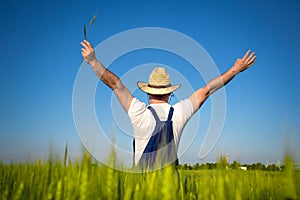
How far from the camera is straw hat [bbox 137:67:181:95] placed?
5.70 m

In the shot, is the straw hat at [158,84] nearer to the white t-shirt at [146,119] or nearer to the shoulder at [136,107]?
the white t-shirt at [146,119]

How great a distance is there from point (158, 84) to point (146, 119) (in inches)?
33.5

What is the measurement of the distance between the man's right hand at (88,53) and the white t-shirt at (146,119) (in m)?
0.86

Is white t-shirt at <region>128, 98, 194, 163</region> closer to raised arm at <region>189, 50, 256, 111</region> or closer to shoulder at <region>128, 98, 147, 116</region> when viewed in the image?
shoulder at <region>128, 98, 147, 116</region>

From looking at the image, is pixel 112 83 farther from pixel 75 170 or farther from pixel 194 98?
pixel 75 170

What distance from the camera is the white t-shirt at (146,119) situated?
5281mm

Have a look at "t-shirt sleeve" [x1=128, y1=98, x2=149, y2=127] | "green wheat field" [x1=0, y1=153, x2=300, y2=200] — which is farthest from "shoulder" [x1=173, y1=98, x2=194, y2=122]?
"green wheat field" [x1=0, y1=153, x2=300, y2=200]

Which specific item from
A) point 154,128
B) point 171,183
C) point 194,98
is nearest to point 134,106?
point 154,128

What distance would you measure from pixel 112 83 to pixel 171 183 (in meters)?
3.40

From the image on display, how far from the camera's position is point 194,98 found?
5.75 m

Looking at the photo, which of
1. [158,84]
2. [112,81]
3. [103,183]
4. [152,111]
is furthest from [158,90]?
[103,183]

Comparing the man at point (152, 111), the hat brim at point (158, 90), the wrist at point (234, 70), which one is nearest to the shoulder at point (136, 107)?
the man at point (152, 111)

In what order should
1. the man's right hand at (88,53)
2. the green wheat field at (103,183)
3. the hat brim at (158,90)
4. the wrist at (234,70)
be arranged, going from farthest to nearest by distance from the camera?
1. the wrist at (234,70)
2. the hat brim at (158,90)
3. the man's right hand at (88,53)
4. the green wheat field at (103,183)

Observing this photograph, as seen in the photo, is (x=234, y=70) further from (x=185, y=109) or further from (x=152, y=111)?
(x=152, y=111)
